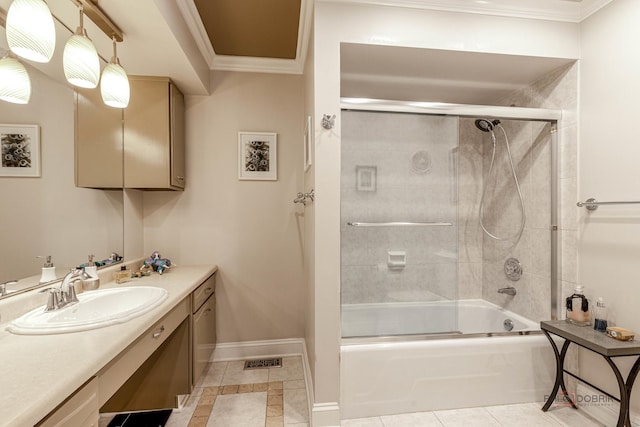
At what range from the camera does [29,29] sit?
3.46ft

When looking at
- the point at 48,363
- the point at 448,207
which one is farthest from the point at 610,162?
the point at 48,363

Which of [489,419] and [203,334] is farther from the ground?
[203,334]

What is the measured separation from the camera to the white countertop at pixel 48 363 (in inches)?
26.8

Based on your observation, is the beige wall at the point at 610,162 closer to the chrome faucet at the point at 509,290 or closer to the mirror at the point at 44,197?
the chrome faucet at the point at 509,290

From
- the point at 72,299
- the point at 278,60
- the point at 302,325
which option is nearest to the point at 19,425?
the point at 72,299

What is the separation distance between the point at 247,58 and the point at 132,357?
235 centimetres

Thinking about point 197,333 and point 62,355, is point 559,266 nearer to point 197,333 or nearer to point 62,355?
point 197,333

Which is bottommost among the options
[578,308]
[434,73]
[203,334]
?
[203,334]

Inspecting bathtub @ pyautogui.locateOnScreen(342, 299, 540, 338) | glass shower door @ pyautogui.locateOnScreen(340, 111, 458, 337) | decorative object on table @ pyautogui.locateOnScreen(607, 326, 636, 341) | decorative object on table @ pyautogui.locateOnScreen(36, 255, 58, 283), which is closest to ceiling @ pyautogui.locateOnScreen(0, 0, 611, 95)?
glass shower door @ pyautogui.locateOnScreen(340, 111, 458, 337)

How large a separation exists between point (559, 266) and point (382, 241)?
124cm

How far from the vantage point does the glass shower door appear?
2.38 metres

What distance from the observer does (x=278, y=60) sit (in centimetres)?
253

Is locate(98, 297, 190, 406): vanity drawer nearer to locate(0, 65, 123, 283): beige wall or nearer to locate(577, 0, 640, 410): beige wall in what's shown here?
locate(0, 65, 123, 283): beige wall

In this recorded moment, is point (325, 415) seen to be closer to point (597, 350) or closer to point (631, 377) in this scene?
point (597, 350)
